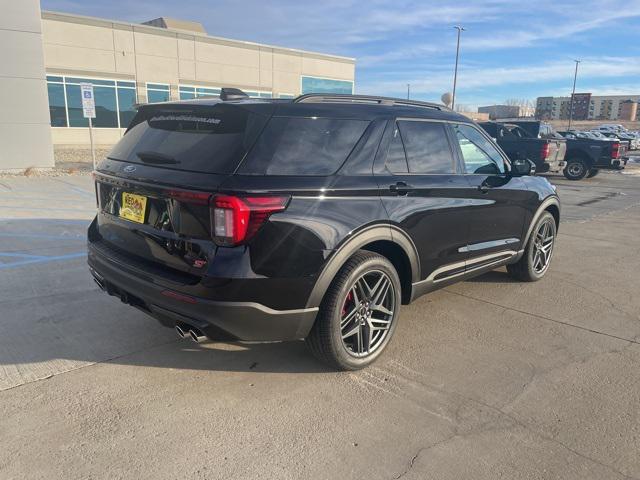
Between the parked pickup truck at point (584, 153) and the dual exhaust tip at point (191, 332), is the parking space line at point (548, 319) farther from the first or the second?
the parked pickup truck at point (584, 153)

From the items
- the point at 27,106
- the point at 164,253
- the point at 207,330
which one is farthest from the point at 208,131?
the point at 27,106

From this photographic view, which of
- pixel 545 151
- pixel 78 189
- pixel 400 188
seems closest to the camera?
pixel 400 188

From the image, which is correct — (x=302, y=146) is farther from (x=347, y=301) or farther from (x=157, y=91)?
(x=157, y=91)

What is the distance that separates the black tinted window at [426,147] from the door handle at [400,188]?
0.18 meters

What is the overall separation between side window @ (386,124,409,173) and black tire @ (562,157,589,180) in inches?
669

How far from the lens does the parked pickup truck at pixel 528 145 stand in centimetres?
1658

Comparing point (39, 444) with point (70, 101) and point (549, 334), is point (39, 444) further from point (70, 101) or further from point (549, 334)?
point (70, 101)

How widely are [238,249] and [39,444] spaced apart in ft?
4.68

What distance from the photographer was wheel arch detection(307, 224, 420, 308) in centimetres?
312

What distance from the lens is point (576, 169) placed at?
18.5 meters

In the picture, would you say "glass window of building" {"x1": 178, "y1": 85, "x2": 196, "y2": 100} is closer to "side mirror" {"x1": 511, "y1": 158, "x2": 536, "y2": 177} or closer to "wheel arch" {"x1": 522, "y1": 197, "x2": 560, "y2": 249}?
"wheel arch" {"x1": 522, "y1": 197, "x2": 560, "y2": 249}

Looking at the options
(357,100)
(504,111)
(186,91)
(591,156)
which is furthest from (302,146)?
(504,111)

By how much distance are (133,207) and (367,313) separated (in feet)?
5.58

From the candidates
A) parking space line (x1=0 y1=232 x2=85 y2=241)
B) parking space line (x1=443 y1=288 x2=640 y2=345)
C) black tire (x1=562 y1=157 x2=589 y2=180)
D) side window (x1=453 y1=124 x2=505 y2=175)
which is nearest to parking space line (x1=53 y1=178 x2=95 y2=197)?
parking space line (x1=0 y1=232 x2=85 y2=241)
